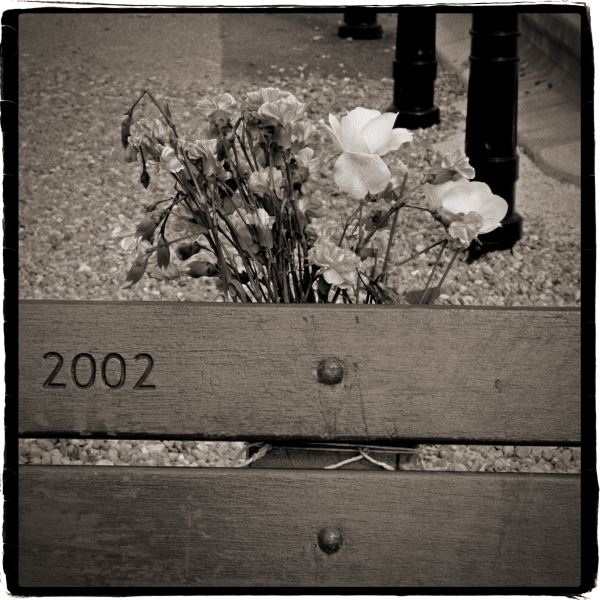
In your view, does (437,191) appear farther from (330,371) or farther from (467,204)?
(330,371)

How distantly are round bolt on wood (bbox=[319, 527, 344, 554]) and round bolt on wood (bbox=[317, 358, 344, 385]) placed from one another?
21 centimetres

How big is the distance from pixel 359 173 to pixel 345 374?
0.29 meters

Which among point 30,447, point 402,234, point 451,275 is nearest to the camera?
point 30,447

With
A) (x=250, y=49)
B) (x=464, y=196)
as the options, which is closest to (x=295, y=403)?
(x=464, y=196)

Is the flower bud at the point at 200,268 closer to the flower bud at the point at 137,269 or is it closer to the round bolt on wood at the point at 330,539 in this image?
the flower bud at the point at 137,269

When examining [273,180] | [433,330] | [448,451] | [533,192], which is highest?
[533,192]

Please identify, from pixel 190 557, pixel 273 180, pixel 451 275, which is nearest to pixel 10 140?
pixel 273 180

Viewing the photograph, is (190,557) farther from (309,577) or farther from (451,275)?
(451,275)

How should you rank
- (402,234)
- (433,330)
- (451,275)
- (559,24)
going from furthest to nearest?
(559,24) < (402,234) < (451,275) < (433,330)

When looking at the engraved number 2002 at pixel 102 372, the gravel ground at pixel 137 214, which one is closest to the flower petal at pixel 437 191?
the engraved number 2002 at pixel 102 372

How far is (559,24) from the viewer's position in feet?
22.9

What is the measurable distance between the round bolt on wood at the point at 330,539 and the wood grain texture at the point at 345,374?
0.44ft

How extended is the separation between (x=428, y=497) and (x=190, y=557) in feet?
1.14

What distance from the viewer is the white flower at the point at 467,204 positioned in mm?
1510
